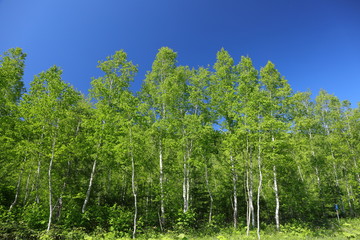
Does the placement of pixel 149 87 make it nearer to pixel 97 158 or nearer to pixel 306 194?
pixel 97 158

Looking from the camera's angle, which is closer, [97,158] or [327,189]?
[97,158]

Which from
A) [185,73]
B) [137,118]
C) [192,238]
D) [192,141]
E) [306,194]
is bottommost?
[192,238]

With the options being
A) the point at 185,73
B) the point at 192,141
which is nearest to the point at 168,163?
the point at 192,141

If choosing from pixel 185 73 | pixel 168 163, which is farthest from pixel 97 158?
pixel 185 73

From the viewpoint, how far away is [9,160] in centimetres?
1355

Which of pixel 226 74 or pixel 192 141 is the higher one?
pixel 226 74

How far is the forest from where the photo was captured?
13.0 metres

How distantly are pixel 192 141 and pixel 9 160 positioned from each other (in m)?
13.9

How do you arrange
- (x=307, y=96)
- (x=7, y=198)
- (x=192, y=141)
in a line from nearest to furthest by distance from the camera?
(x=7, y=198)
(x=192, y=141)
(x=307, y=96)

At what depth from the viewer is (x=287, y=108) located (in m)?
18.8

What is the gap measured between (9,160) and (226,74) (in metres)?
19.1

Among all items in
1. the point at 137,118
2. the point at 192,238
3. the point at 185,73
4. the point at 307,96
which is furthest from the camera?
the point at 307,96

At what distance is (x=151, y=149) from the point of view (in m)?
18.0

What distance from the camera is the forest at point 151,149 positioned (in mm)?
12969
